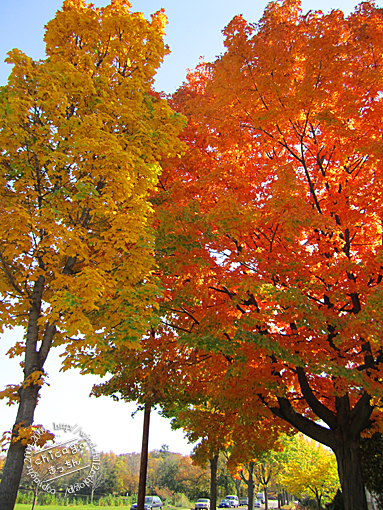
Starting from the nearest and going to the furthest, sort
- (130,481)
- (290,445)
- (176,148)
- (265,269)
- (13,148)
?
(13,148) < (265,269) < (176,148) < (290,445) < (130,481)

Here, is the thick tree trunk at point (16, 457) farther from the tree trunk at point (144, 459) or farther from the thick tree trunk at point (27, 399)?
the tree trunk at point (144, 459)

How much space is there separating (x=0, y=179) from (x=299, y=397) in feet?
33.1

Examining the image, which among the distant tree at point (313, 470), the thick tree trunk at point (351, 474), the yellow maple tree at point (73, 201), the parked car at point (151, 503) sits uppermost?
the yellow maple tree at point (73, 201)

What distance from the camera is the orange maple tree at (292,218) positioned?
774 centimetres

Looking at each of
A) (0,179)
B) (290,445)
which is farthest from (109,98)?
(290,445)

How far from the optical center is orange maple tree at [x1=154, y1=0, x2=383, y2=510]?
7.74 meters

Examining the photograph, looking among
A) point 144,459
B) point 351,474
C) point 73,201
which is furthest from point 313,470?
point 73,201

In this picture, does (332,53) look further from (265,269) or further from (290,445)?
(290,445)

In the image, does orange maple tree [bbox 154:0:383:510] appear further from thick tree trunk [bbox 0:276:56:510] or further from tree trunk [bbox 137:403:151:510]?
tree trunk [bbox 137:403:151:510]

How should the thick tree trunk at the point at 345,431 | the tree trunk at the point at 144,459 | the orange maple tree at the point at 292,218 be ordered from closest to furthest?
the orange maple tree at the point at 292,218, the thick tree trunk at the point at 345,431, the tree trunk at the point at 144,459

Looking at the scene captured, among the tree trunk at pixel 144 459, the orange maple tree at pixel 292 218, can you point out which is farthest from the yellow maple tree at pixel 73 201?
the tree trunk at pixel 144 459

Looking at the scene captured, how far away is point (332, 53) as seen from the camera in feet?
27.2

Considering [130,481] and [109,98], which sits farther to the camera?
[130,481]

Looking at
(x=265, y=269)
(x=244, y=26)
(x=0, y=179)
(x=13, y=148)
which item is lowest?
(x=265, y=269)
